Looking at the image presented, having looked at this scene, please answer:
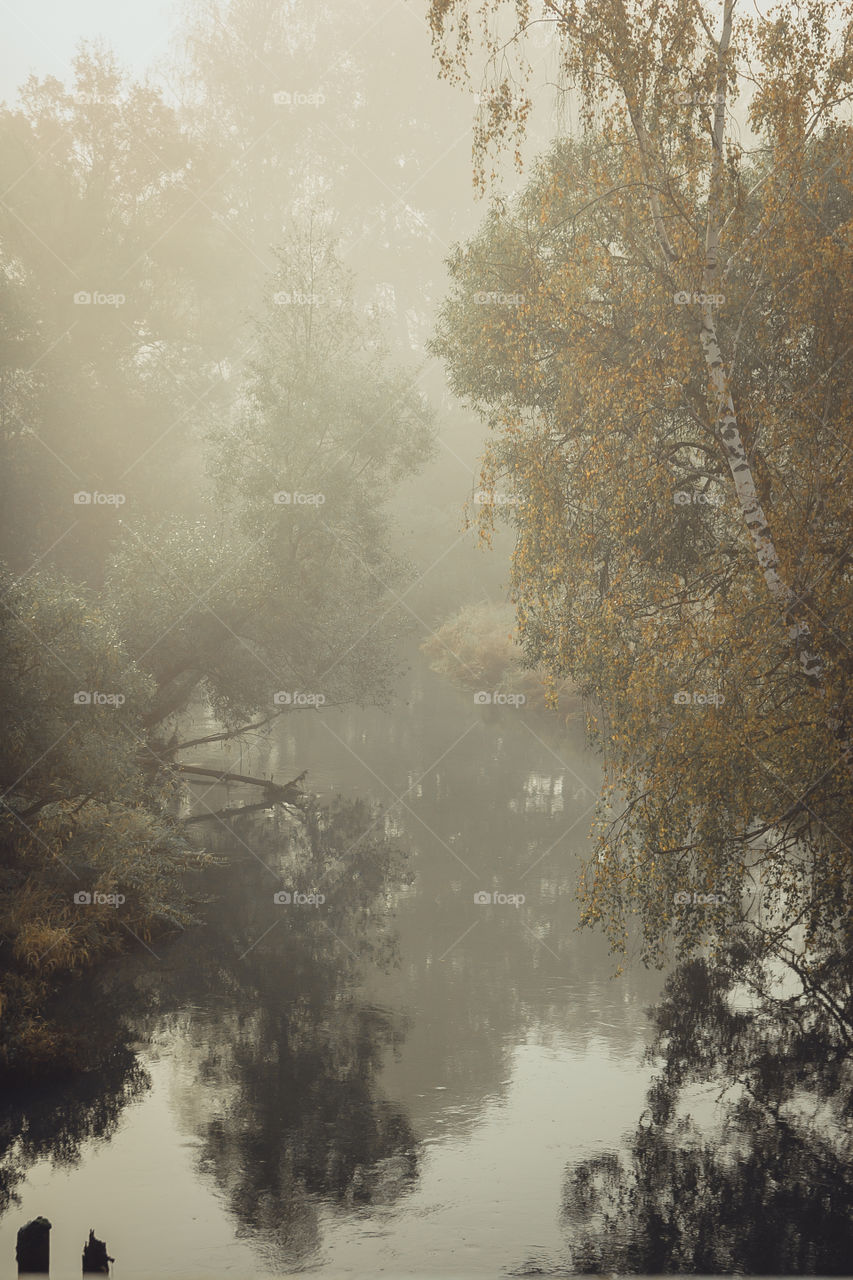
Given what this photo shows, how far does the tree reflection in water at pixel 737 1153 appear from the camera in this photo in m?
12.2

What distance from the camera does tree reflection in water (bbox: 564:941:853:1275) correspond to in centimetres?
1217

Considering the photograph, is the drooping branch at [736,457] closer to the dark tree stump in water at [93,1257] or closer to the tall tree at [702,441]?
the tall tree at [702,441]

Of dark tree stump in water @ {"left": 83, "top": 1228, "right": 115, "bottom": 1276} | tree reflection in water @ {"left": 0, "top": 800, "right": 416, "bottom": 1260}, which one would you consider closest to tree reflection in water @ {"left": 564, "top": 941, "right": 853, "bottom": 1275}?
tree reflection in water @ {"left": 0, "top": 800, "right": 416, "bottom": 1260}

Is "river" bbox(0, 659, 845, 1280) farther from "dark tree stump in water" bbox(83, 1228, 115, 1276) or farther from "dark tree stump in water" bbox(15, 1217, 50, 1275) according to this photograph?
"dark tree stump in water" bbox(15, 1217, 50, 1275)

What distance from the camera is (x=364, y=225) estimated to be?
7231 cm

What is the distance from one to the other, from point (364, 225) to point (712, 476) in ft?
203

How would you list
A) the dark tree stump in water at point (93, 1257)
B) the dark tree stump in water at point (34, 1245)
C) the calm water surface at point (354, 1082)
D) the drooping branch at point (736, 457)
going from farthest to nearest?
the drooping branch at point (736, 457) → the calm water surface at point (354, 1082) → the dark tree stump in water at point (93, 1257) → the dark tree stump in water at point (34, 1245)

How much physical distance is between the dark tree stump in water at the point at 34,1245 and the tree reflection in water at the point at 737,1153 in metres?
5.25

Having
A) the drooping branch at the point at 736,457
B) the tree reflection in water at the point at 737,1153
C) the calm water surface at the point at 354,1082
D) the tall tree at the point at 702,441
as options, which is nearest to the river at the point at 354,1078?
the calm water surface at the point at 354,1082

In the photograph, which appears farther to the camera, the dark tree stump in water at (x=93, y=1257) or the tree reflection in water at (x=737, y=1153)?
the tree reflection in water at (x=737, y=1153)

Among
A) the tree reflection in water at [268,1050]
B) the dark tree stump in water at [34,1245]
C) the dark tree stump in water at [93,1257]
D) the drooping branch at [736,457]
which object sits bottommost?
the dark tree stump in water at [93,1257]

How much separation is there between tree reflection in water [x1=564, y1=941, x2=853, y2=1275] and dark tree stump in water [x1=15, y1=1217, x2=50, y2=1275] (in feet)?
17.2

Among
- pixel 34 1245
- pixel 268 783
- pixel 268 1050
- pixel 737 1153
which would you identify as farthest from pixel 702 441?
pixel 268 783

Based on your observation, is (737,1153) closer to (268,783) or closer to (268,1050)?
(268,1050)
